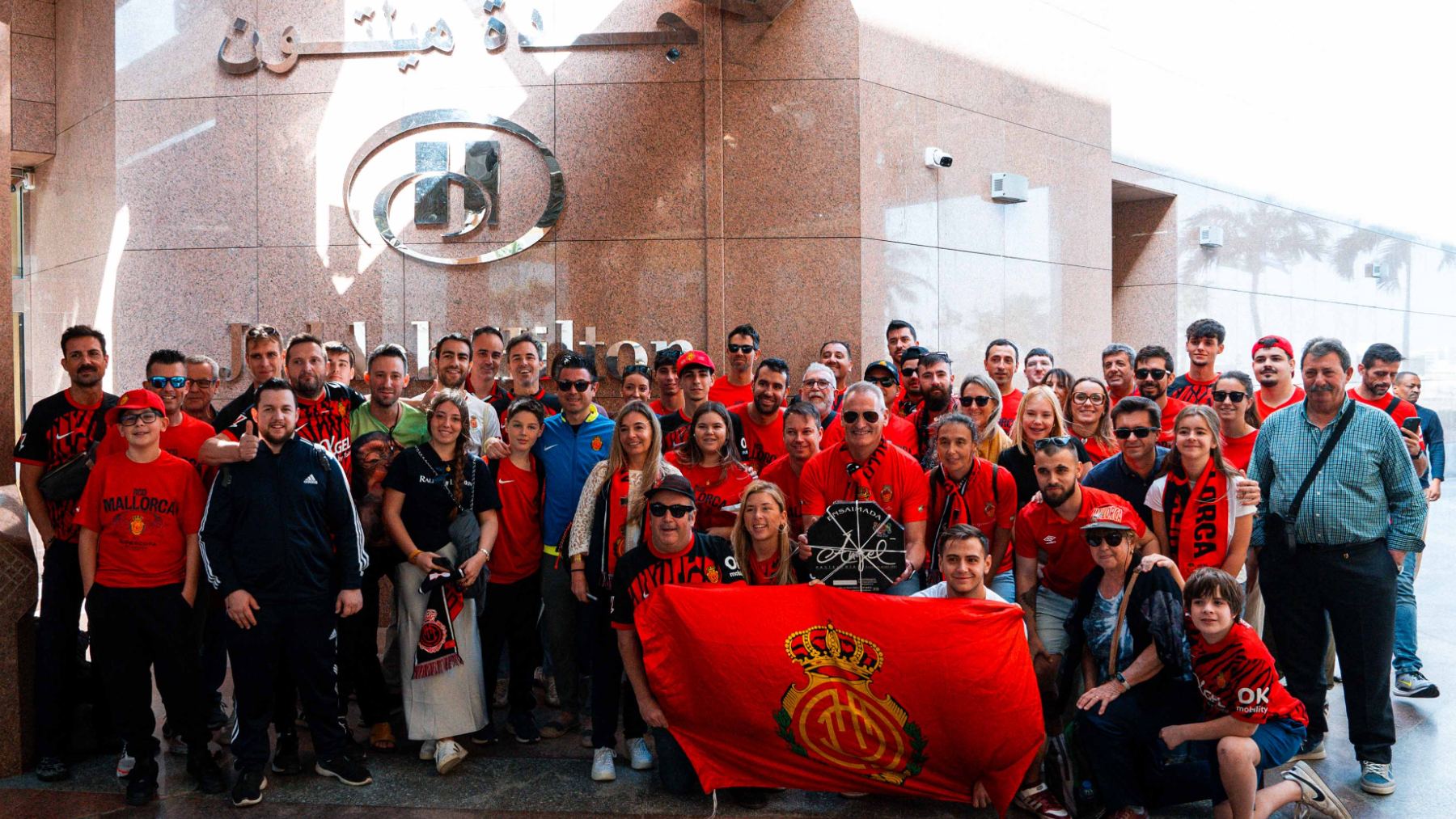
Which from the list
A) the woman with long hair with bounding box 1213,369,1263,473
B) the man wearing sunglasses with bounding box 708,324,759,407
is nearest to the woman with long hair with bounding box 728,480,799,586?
the man wearing sunglasses with bounding box 708,324,759,407

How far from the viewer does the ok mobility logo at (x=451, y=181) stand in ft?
31.9

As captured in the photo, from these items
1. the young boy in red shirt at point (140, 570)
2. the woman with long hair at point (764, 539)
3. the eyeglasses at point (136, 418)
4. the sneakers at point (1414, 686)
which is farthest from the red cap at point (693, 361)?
the sneakers at point (1414, 686)

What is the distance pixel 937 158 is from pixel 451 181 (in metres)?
4.54

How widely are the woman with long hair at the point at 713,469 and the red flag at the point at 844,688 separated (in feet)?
2.63

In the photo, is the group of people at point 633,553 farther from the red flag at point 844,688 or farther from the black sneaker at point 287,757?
the red flag at point 844,688

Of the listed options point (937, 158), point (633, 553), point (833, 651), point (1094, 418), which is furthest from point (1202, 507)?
point (937, 158)

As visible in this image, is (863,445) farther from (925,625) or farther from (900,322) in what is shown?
(900,322)

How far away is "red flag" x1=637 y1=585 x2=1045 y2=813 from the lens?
15.5 ft

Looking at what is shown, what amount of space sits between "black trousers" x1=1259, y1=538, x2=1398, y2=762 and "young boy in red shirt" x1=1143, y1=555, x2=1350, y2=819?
752 mm

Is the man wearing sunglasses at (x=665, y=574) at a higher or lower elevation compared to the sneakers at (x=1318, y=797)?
higher

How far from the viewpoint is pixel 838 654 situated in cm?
491

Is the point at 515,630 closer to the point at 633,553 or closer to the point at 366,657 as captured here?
the point at 366,657

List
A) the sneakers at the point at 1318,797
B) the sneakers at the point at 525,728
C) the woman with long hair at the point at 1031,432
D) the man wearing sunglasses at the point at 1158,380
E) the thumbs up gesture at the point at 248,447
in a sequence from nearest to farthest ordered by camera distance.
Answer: the sneakers at the point at 1318,797
the thumbs up gesture at the point at 248,447
the woman with long hair at the point at 1031,432
the sneakers at the point at 525,728
the man wearing sunglasses at the point at 1158,380

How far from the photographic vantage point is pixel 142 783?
5223mm
